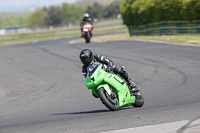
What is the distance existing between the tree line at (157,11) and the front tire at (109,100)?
2020 centimetres

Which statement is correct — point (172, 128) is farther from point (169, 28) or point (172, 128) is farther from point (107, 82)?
point (169, 28)

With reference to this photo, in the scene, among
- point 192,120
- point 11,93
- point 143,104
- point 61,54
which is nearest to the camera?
point 192,120

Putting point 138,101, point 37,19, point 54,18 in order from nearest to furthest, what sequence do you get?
point 138,101
point 54,18
point 37,19

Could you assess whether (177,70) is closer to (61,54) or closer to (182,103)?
(182,103)

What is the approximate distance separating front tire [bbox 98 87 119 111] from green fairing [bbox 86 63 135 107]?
68 mm

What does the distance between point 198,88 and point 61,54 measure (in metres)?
13.1

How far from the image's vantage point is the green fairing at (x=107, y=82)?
768 cm

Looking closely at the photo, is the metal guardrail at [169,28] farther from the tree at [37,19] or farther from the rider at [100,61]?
the tree at [37,19]

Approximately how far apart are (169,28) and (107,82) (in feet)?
77.1

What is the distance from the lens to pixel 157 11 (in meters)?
32.1

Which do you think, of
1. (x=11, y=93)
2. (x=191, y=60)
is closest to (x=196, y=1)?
(x=191, y=60)

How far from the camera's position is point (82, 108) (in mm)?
9047

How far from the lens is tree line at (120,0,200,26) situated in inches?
1085

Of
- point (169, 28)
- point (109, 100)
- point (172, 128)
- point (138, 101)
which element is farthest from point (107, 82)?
point (169, 28)
